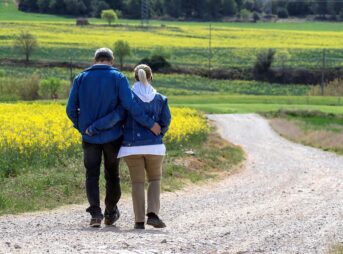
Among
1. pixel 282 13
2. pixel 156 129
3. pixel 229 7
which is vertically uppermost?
pixel 156 129

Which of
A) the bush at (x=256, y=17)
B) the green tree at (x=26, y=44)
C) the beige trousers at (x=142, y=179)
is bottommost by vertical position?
the bush at (x=256, y=17)

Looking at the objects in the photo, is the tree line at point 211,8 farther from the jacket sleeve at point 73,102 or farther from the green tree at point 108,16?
the jacket sleeve at point 73,102

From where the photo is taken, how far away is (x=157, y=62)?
7406 centimetres

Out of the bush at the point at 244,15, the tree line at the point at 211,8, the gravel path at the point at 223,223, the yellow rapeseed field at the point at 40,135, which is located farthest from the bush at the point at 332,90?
the bush at the point at 244,15

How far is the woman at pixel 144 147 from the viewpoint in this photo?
11.2 metres

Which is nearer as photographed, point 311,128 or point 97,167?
point 97,167

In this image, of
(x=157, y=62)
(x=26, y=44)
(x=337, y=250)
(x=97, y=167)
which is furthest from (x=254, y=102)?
(x=337, y=250)

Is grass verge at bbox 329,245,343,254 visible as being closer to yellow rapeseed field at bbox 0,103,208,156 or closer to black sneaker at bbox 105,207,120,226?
black sneaker at bbox 105,207,120,226

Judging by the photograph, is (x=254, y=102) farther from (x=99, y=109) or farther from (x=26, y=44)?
(x=99, y=109)

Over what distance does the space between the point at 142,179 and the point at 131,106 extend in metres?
0.95

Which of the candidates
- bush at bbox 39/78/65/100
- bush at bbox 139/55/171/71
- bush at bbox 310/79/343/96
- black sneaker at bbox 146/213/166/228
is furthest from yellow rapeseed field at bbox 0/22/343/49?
black sneaker at bbox 146/213/166/228

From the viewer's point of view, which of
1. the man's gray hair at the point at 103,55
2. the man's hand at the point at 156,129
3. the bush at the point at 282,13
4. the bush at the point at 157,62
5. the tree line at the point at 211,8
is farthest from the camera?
the bush at the point at 282,13

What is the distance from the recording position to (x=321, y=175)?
20109mm

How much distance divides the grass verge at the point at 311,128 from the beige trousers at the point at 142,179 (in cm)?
1664
